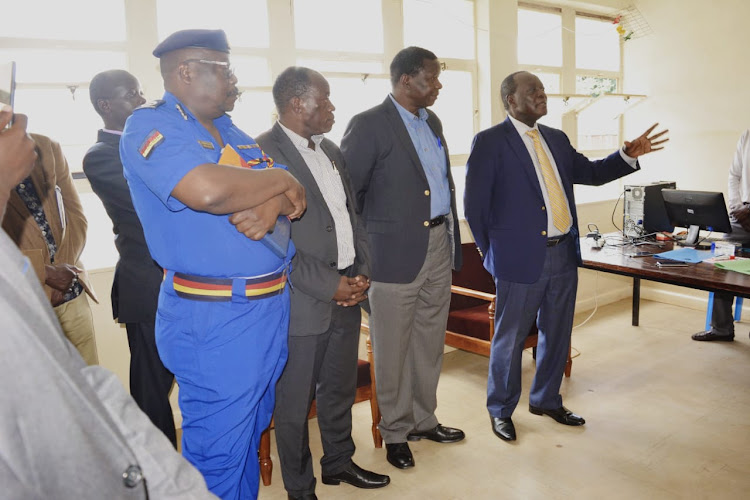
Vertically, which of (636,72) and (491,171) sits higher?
(636,72)

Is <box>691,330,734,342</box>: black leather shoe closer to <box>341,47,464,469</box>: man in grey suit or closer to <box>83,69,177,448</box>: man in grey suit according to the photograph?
<box>341,47,464,469</box>: man in grey suit

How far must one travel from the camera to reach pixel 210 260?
1.45 metres

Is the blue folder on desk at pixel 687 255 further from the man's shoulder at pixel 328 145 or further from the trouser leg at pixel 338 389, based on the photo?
the man's shoulder at pixel 328 145

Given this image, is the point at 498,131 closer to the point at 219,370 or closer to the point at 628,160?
the point at 628,160

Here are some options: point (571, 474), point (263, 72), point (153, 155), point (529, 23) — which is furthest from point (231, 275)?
point (529, 23)

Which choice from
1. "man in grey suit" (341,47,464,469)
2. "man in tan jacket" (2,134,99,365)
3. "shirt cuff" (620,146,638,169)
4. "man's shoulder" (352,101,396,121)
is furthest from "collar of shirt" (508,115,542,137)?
"man in tan jacket" (2,134,99,365)

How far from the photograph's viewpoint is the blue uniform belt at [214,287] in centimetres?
146

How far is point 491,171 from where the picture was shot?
2758mm

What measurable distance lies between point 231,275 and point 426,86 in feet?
5.03

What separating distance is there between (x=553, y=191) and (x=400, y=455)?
1.50 metres

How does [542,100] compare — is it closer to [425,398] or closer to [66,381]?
[425,398]

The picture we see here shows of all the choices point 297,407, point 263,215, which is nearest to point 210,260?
point 263,215

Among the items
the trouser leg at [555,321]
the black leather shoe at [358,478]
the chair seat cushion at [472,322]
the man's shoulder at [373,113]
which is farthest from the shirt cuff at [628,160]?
the black leather shoe at [358,478]

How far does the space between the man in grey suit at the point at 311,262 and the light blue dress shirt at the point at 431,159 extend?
458 mm
